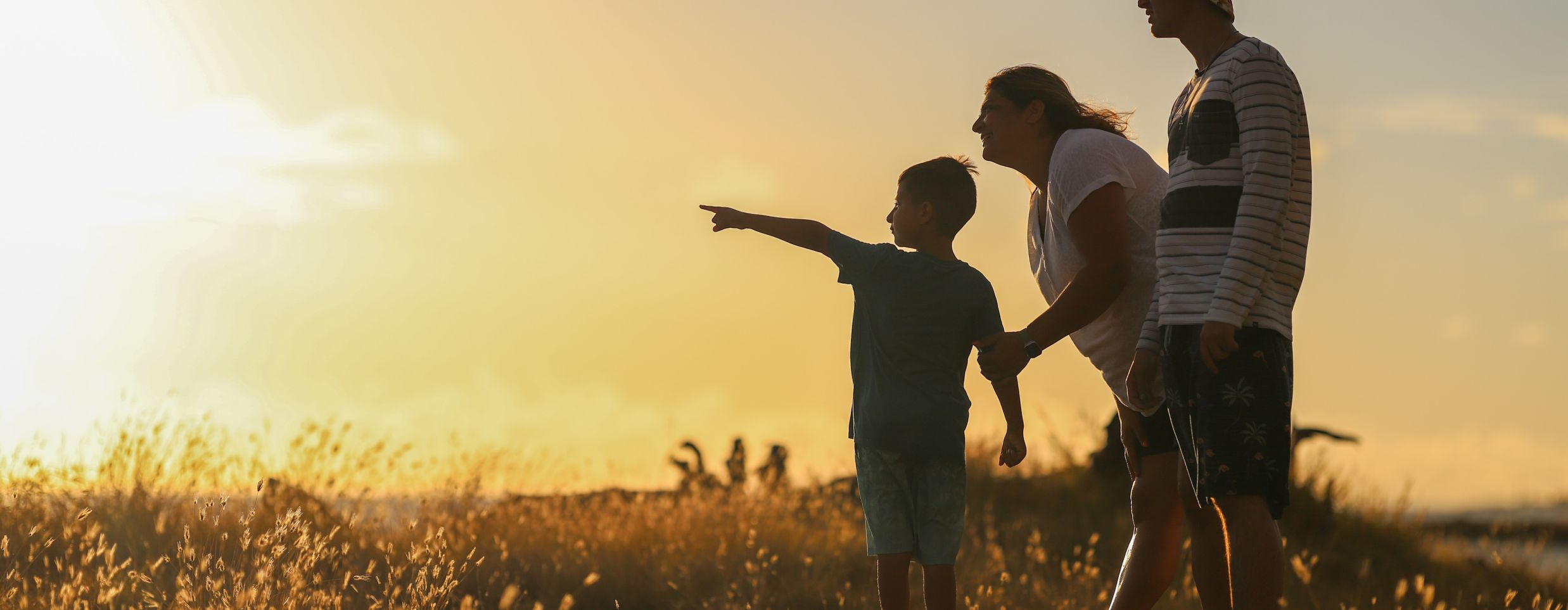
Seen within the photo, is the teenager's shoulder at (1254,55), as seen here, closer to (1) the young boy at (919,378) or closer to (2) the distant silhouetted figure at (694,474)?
(1) the young boy at (919,378)

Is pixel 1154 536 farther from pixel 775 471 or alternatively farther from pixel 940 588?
pixel 775 471

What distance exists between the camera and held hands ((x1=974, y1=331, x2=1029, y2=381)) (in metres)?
3.26

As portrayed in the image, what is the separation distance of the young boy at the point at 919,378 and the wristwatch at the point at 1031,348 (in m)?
0.29

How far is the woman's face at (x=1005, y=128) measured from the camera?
349cm

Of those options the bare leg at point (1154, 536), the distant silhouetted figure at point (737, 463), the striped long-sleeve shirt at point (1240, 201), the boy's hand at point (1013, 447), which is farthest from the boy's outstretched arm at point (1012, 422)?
the distant silhouetted figure at point (737, 463)

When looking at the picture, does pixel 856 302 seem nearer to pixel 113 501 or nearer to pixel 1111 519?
pixel 113 501

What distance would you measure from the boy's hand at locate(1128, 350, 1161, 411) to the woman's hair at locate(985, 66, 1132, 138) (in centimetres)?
77

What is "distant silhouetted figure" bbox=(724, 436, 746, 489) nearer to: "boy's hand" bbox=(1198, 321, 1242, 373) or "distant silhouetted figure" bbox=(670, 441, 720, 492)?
"distant silhouetted figure" bbox=(670, 441, 720, 492)

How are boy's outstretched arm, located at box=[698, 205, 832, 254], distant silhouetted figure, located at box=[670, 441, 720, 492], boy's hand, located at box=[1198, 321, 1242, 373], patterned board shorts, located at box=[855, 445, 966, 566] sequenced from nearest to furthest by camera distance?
boy's hand, located at box=[1198, 321, 1242, 373], boy's outstretched arm, located at box=[698, 205, 832, 254], patterned board shorts, located at box=[855, 445, 966, 566], distant silhouetted figure, located at box=[670, 441, 720, 492]

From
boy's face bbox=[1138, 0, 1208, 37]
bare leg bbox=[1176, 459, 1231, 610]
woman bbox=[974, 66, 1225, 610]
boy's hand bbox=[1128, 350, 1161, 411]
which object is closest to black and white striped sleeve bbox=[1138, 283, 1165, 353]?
boy's hand bbox=[1128, 350, 1161, 411]

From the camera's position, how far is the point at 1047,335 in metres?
3.21

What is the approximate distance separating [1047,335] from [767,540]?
11.4 feet

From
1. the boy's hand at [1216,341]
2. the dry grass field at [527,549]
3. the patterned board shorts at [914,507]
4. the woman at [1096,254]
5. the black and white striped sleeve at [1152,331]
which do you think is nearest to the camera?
Answer: the boy's hand at [1216,341]

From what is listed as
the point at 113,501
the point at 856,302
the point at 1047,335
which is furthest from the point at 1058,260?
the point at 113,501
